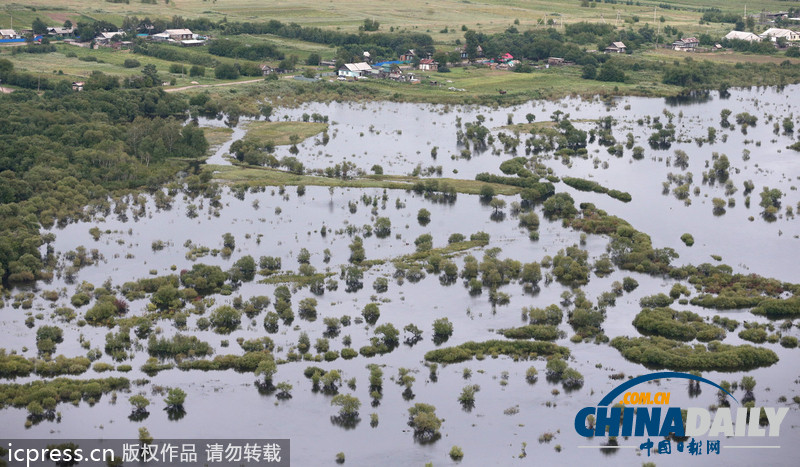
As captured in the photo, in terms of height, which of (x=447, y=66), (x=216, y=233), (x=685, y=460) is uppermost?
(x=447, y=66)

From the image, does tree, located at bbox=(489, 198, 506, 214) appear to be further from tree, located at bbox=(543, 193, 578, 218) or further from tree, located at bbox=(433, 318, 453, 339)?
tree, located at bbox=(433, 318, 453, 339)

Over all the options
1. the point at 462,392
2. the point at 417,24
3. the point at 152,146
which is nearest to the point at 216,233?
the point at 152,146

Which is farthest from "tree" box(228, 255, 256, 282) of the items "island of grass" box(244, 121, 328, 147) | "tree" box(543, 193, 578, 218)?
"island of grass" box(244, 121, 328, 147)

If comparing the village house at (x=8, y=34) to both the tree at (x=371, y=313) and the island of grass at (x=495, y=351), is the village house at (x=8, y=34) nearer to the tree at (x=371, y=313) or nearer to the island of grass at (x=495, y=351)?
the tree at (x=371, y=313)

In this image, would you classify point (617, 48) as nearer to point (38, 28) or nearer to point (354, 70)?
point (354, 70)

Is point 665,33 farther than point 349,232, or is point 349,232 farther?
point 665,33

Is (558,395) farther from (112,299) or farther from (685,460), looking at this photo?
(112,299)
